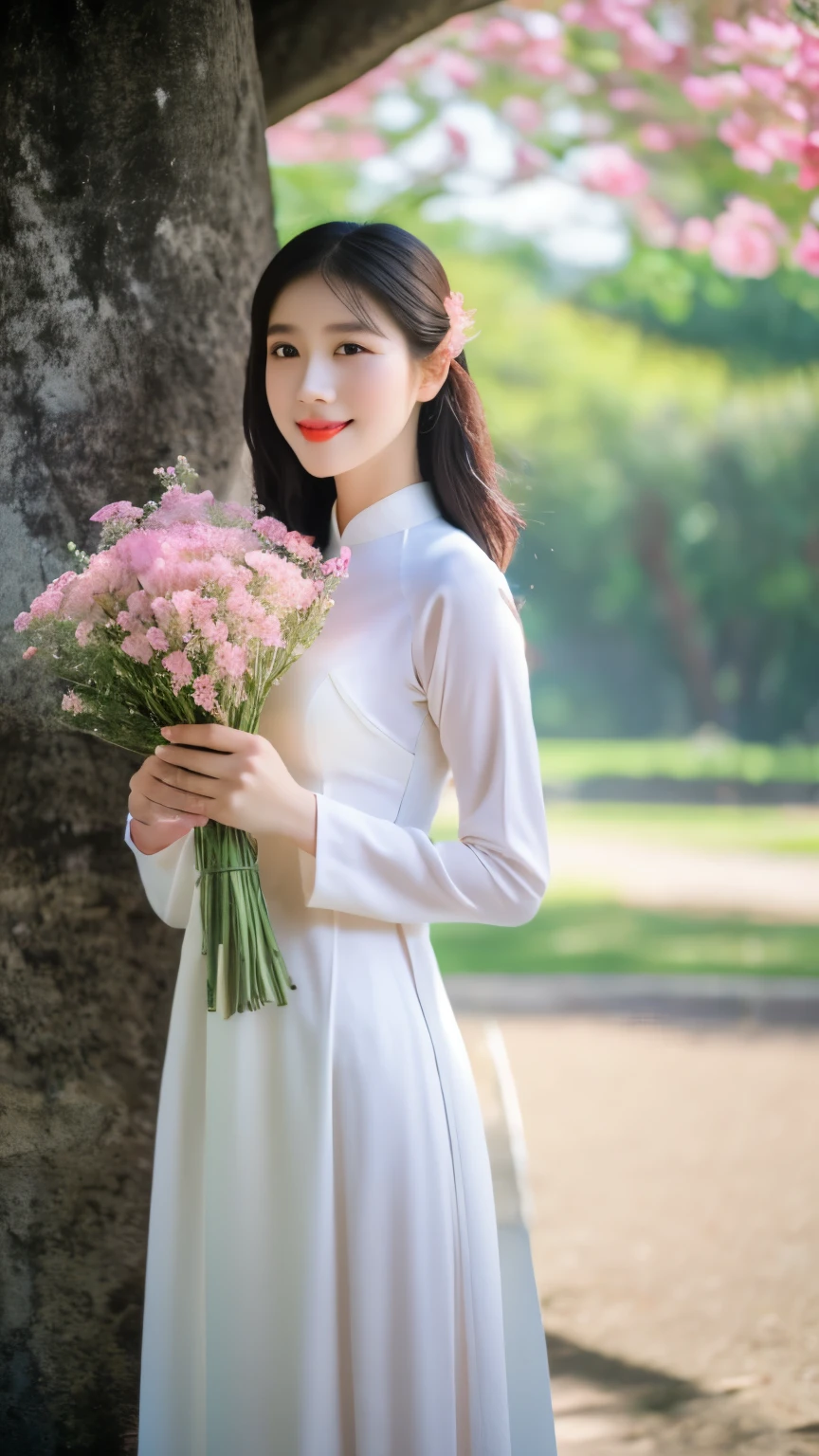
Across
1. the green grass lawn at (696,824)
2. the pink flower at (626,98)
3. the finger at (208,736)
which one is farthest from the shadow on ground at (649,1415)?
the green grass lawn at (696,824)

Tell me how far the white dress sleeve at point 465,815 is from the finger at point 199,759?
0.45 ft

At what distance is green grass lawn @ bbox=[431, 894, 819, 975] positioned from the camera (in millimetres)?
8836

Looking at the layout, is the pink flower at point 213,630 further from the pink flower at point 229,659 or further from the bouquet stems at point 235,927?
the bouquet stems at point 235,927

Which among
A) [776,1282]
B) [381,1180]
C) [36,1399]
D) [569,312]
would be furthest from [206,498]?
[569,312]

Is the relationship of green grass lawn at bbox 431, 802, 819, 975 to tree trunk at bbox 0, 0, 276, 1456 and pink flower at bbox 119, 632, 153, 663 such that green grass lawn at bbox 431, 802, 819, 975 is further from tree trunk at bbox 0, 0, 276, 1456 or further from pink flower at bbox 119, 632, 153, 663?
pink flower at bbox 119, 632, 153, 663

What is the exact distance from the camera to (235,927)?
70.7 inches

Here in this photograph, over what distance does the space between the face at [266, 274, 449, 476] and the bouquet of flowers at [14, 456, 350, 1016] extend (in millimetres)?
193

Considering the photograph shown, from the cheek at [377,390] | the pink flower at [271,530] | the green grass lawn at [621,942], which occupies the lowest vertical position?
the green grass lawn at [621,942]

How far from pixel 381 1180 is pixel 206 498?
899 mm

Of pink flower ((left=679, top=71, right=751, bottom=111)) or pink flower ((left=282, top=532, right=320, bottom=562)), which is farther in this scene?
pink flower ((left=679, top=71, right=751, bottom=111))

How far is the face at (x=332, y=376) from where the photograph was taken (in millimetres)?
1949

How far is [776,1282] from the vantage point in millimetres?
3971

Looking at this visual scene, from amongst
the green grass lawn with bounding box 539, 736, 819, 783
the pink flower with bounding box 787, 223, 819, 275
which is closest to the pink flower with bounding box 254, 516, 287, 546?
the pink flower with bounding box 787, 223, 819, 275

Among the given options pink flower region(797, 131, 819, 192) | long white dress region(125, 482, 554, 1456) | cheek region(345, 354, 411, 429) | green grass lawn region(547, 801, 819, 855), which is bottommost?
green grass lawn region(547, 801, 819, 855)
